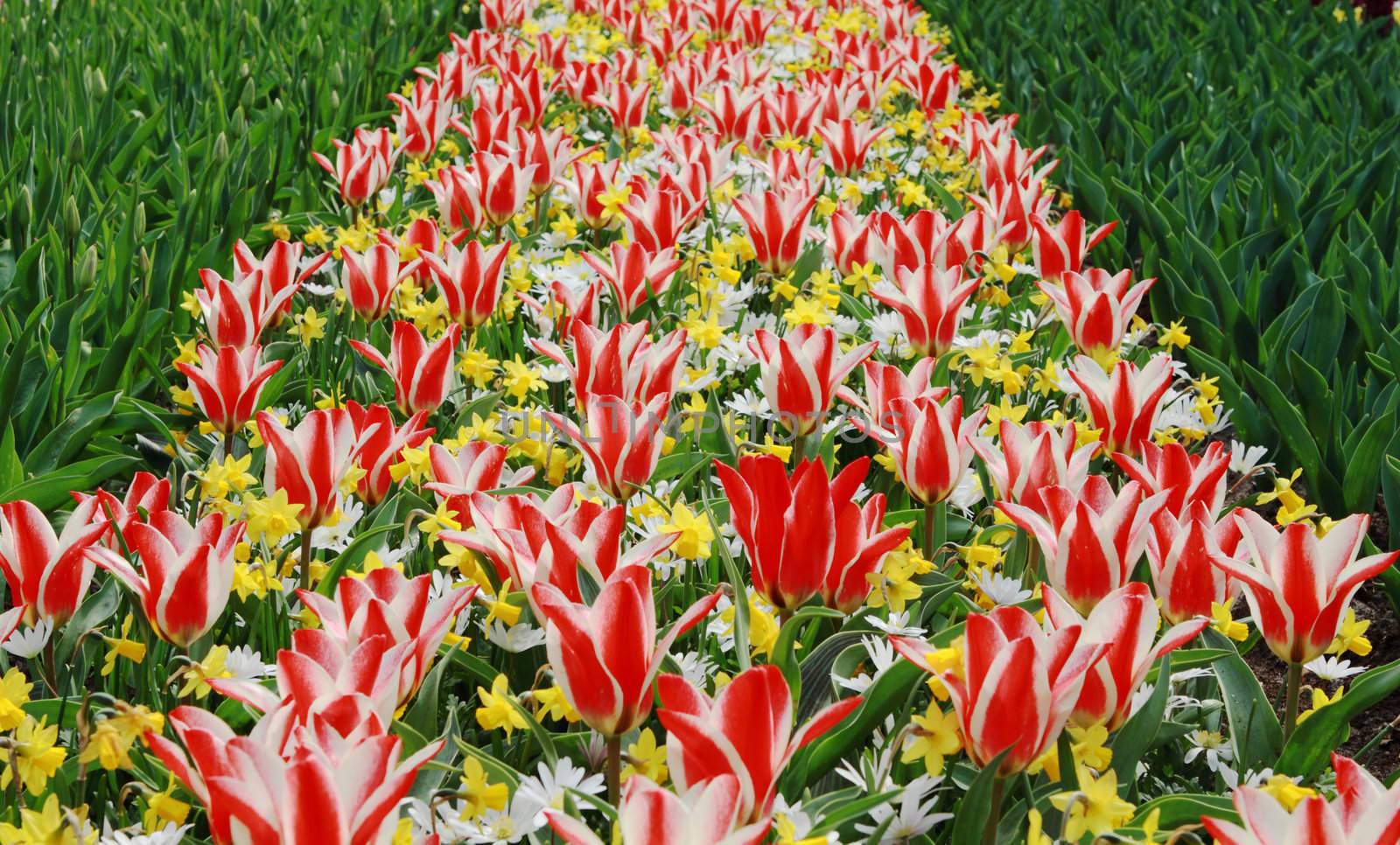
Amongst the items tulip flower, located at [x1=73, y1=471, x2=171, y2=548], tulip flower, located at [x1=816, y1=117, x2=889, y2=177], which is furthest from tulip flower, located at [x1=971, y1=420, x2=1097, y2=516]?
tulip flower, located at [x1=816, y1=117, x2=889, y2=177]

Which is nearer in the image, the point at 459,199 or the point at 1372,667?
the point at 1372,667

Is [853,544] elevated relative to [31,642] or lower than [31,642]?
elevated

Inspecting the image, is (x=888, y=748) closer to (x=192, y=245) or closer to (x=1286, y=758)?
(x=1286, y=758)

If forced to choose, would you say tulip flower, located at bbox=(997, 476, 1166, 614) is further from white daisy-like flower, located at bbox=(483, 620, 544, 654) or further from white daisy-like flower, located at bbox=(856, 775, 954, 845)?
white daisy-like flower, located at bbox=(483, 620, 544, 654)

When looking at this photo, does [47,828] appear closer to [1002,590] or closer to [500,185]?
[1002,590]

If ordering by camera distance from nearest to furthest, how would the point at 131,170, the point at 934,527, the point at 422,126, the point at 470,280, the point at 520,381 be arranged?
1. the point at 934,527
2. the point at 520,381
3. the point at 470,280
4. the point at 131,170
5. the point at 422,126

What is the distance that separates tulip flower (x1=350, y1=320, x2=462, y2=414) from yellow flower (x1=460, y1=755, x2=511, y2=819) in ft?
2.93

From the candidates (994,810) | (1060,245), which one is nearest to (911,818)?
(994,810)

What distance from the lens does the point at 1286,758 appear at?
4.53 ft

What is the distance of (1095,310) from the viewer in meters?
2.22

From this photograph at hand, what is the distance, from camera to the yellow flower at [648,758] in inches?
46.1

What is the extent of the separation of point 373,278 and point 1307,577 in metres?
1.56

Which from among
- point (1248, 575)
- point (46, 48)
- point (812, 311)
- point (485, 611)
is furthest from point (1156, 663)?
point (46, 48)

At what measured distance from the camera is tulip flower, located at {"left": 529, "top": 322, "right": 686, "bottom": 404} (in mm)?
1893
